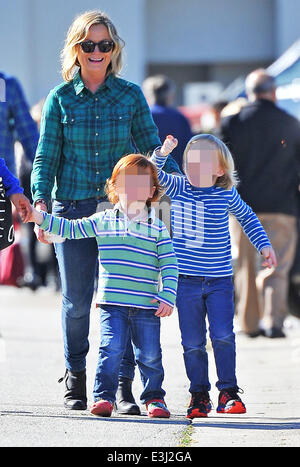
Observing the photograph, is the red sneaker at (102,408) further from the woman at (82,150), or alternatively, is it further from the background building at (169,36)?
the background building at (169,36)

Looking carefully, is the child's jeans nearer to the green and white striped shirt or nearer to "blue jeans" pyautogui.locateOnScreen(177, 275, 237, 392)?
the green and white striped shirt

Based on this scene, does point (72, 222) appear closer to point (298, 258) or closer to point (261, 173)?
point (261, 173)

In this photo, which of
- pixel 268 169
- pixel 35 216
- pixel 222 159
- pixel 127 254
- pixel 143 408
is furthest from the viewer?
pixel 268 169

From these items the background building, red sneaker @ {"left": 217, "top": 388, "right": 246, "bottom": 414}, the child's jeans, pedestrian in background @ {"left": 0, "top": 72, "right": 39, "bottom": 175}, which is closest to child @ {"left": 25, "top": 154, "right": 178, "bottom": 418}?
the child's jeans

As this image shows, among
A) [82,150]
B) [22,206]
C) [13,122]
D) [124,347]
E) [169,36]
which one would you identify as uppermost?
[169,36]

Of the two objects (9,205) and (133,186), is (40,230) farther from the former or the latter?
(133,186)

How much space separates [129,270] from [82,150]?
68 centimetres

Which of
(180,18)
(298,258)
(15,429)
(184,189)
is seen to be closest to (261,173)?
(298,258)

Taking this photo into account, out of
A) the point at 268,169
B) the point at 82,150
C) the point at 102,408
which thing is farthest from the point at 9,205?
the point at 268,169

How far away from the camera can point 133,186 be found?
17.9ft

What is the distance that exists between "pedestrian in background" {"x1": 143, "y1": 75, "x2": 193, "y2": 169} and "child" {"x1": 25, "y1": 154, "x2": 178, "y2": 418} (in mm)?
4182

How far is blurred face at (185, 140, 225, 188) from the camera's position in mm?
5730
